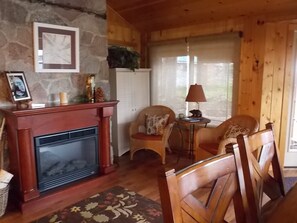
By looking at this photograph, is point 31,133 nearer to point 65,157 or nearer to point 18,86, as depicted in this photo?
point 18,86

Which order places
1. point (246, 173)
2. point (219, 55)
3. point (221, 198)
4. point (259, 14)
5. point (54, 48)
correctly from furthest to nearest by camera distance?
point (219, 55) < point (259, 14) < point (54, 48) < point (246, 173) < point (221, 198)

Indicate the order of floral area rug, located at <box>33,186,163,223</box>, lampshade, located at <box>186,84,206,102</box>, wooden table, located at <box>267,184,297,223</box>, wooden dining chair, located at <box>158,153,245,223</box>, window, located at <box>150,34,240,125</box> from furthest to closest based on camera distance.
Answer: window, located at <box>150,34,240,125</box>, lampshade, located at <box>186,84,206,102</box>, floral area rug, located at <box>33,186,163,223</box>, wooden table, located at <box>267,184,297,223</box>, wooden dining chair, located at <box>158,153,245,223</box>

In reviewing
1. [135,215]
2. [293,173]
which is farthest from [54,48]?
[293,173]

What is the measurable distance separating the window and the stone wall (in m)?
1.34

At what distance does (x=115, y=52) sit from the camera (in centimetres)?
407

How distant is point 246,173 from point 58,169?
2.37m

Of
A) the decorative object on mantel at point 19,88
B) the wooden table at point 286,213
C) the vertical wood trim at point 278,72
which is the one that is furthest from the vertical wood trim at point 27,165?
the vertical wood trim at point 278,72

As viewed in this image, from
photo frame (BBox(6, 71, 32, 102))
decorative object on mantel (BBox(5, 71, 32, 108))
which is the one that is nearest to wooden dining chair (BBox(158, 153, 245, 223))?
decorative object on mantel (BBox(5, 71, 32, 108))

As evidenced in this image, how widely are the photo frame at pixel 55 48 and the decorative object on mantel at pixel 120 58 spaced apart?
91cm

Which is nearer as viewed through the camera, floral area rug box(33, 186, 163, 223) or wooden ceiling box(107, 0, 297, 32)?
floral area rug box(33, 186, 163, 223)

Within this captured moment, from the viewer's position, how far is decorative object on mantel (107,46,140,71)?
4.06 m

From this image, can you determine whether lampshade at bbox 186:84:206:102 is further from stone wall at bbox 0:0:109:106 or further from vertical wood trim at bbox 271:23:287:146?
stone wall at bbox 0:0:109:106

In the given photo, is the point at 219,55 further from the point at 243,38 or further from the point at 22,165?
the point at 22,165

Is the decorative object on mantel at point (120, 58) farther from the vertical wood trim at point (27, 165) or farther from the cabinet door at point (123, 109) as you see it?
the vertical wood trim at point (27, 165)
